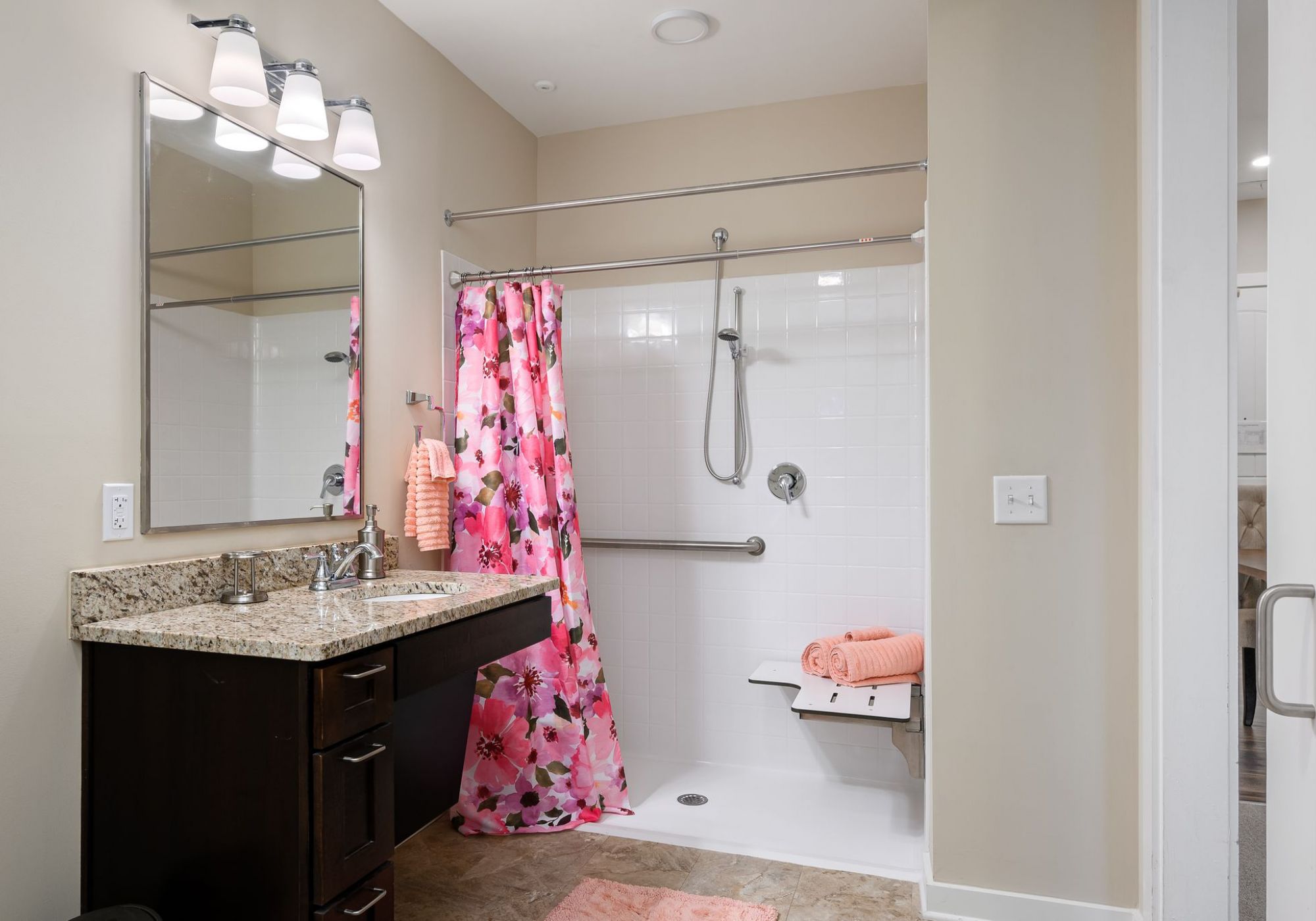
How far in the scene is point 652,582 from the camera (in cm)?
329

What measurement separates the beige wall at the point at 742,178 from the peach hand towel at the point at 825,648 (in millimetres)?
1340

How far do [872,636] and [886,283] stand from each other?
1.28 m

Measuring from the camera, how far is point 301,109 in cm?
198

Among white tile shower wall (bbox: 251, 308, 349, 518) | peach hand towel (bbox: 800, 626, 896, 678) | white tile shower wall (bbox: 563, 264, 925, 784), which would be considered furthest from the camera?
white tile shower wall (bbox: 563, 264, 925, 784)

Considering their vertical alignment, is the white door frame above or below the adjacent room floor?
above

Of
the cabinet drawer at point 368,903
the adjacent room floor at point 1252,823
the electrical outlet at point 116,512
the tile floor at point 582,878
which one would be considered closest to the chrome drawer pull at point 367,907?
the cabinet drawer at point 368,903

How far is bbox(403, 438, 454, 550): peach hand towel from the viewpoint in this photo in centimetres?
252

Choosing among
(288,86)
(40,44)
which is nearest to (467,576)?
(288,86)

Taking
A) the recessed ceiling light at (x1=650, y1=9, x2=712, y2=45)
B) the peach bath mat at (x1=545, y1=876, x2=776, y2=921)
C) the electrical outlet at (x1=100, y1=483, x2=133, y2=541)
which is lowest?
the peach bath mat at (x1=545, y1=876, x2=776, y2=921)

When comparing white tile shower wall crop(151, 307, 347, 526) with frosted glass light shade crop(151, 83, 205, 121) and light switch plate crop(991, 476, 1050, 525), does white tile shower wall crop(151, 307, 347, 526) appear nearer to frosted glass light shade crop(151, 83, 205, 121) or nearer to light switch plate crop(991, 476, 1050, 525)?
frosted glass light shade crop(151, 83, 205, 121)

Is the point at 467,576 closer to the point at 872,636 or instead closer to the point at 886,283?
the point at 872,636

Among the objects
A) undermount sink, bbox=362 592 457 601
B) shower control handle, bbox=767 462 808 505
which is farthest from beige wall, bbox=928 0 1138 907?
undermount sink, bbox=362 592 457 601

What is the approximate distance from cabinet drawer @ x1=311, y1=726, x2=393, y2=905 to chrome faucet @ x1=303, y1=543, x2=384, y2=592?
62cm

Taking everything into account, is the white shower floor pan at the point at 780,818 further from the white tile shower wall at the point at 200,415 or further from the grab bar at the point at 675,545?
the white tile shower wall at the point at 200,415
